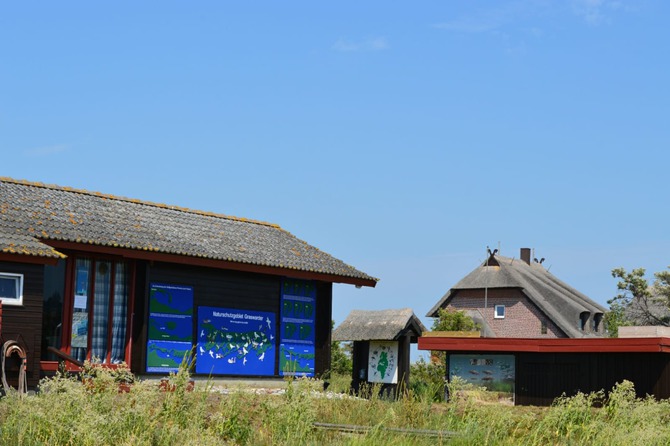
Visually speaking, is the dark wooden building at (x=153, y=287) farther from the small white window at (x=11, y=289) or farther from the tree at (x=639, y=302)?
the tree at (x=639, y=302)

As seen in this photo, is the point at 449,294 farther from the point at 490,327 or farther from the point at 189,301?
the point at 189,301

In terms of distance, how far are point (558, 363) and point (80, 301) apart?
45.6 feet

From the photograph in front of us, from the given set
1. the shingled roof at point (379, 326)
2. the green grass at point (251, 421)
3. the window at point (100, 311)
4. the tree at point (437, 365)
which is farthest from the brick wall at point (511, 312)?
the green grass at point (251, 421)

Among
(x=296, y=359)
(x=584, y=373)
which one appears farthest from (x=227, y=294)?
(x=584, y=373)

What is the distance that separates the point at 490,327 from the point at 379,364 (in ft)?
85.1

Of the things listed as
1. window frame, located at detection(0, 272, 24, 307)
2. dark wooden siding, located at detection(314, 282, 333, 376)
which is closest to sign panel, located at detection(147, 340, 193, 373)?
window frame, located at detection(0, 272, 24, 307)

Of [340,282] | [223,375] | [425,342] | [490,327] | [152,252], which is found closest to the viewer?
[152,252]

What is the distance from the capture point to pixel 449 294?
6088 cm

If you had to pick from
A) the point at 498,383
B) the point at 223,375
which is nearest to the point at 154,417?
the point at 223,375

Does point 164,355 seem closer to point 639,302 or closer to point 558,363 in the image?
point 558,363

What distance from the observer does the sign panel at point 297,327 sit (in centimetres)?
2927

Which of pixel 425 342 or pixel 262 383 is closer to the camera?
pixel 262 383

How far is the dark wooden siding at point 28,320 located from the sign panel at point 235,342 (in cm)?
497

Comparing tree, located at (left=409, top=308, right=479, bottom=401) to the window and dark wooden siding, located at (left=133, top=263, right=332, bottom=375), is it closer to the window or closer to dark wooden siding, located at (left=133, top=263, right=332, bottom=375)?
dark wooden siding, located at (left=133, top=263, right=332, bottom=375)
